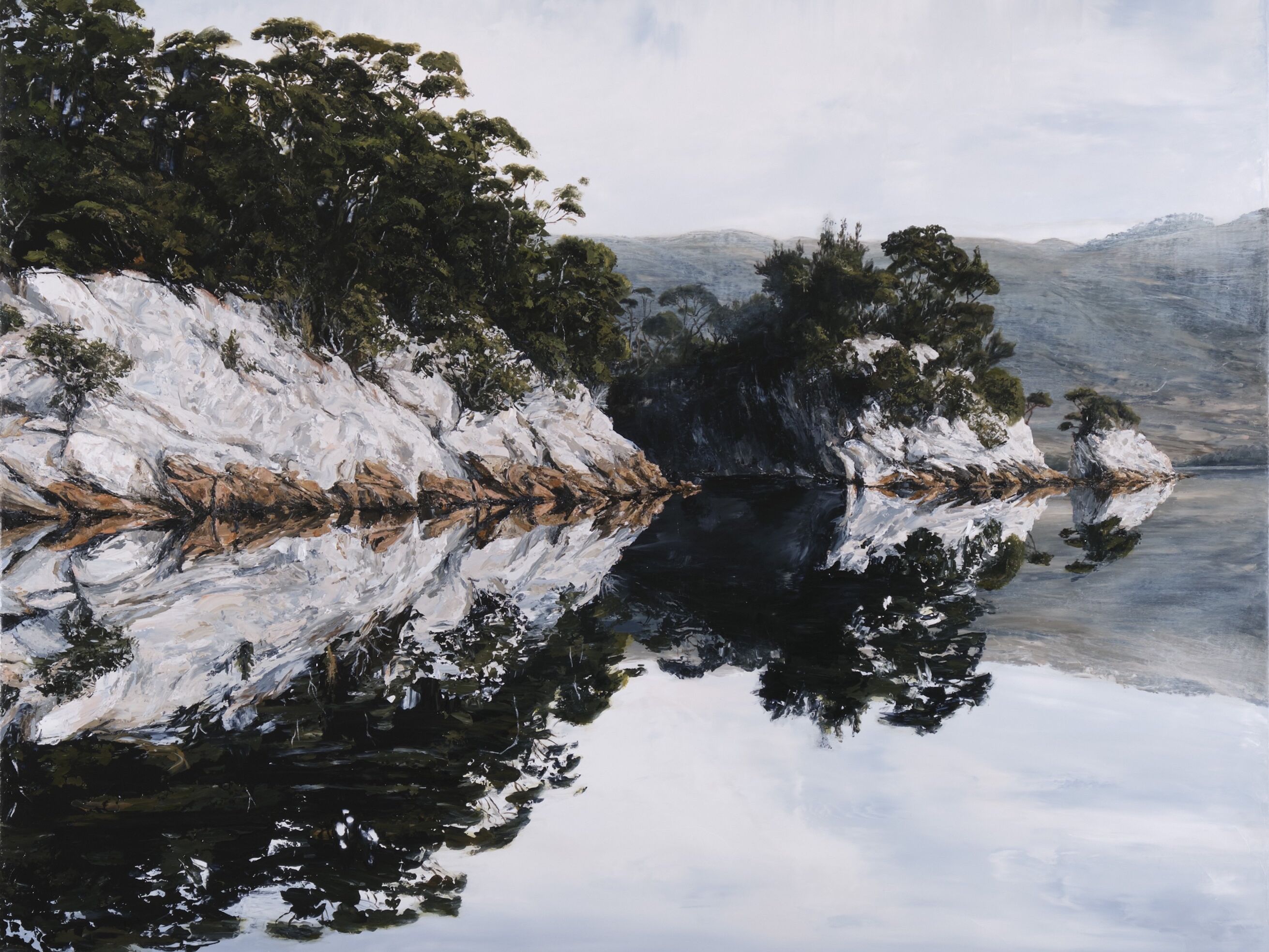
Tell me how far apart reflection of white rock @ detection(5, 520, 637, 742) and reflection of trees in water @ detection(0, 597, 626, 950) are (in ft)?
0.92

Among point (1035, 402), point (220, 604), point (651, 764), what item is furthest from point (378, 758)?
point (1035, 402)

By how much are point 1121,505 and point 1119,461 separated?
1.17ft

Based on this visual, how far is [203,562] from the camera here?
23.7ft

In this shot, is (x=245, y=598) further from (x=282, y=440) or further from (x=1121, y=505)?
(x=1121, y=505)

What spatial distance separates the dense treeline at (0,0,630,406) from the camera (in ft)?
26.8

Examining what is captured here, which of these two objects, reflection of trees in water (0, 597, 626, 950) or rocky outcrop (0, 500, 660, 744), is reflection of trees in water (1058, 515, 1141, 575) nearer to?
rocky outcrop (0, 500, 660, 744)

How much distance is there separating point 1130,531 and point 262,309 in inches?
445

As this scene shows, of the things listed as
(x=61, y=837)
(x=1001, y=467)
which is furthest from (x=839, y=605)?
(x=1001, y=467)

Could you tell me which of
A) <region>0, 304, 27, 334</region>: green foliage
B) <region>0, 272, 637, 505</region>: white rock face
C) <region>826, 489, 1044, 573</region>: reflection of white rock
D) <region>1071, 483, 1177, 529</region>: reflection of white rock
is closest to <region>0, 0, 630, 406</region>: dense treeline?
<region>0, 272, 637, 505</region>: white rock face

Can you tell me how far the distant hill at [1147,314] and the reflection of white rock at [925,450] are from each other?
1.38 metres

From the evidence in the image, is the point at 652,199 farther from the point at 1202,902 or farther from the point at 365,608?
the point at 1202,902

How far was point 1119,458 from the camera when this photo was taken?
271 inches

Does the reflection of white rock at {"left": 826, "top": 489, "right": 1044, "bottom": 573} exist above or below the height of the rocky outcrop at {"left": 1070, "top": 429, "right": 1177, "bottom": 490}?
below

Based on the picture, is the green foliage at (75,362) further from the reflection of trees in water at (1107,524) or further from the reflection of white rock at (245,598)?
the reflection of trees in water at (1107,524)
